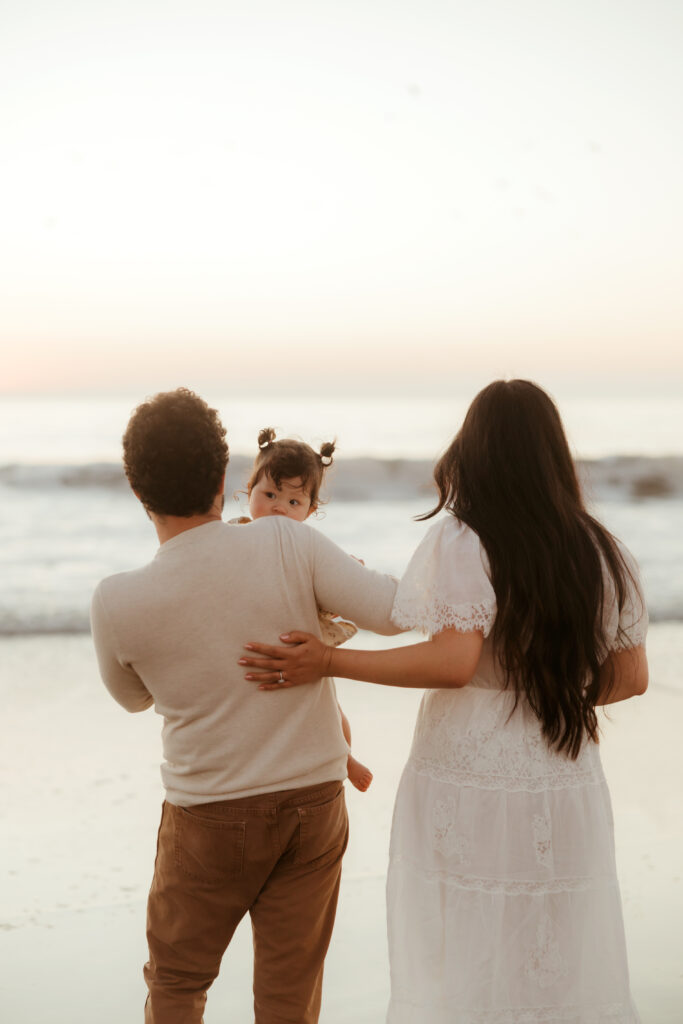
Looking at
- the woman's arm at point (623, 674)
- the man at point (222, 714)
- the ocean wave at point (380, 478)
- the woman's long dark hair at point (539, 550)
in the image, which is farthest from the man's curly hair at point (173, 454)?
the ocean wave at point (380, 478)

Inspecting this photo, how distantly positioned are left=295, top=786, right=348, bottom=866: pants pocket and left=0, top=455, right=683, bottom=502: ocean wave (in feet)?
47.4

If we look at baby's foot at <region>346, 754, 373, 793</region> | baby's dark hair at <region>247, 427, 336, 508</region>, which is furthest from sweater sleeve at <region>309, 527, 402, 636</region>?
baby's dark hair at <region>247, 427, 336, 508</region>

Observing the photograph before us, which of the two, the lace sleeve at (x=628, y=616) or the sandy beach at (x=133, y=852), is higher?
the lace sleeve at (x=628, y=616)

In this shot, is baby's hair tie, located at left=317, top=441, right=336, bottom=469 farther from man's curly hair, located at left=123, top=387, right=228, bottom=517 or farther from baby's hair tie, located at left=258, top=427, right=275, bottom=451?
man's curly hair, located at left=123, top=387, right=228, bottom=517

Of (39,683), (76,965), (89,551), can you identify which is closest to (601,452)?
(89,551)

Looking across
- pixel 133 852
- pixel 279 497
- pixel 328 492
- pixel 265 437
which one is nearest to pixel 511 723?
pixel 279 497

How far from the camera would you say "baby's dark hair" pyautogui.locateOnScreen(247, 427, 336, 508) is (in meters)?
2.38

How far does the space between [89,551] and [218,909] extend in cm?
1027

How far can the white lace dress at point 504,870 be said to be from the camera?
1.80 meters

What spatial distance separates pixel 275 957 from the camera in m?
1.85

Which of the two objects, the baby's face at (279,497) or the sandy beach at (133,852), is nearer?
the baby's face at (279,497)

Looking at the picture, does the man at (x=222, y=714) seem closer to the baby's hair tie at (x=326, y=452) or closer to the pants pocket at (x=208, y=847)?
the pants pocket at (x=208, y=847)

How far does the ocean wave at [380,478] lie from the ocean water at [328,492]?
3 centimetres

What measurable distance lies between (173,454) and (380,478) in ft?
52.2
